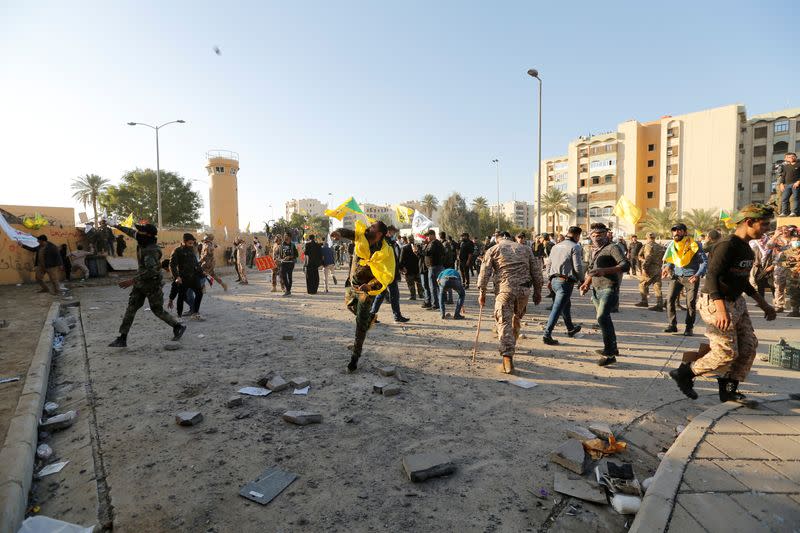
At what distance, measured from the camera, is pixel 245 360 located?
5703mm

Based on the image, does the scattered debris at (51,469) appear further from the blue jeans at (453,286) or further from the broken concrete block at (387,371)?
the blue jeans at (453,286)

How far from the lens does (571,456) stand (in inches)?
115

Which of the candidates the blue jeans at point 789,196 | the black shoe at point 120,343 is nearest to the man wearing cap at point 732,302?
the black shoe at point 120,343

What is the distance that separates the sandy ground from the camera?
8.14 ft

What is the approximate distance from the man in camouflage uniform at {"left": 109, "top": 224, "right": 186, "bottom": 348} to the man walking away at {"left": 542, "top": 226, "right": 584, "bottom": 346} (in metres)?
6.15

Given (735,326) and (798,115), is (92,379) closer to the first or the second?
(735,326)

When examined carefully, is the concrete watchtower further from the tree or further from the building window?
the building window

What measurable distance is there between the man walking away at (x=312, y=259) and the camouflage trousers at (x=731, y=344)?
9.68 metres

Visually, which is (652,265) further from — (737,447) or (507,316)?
(737,447)

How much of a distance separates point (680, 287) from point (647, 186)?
59046mm

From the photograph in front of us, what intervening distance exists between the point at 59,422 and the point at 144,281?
3.08 m

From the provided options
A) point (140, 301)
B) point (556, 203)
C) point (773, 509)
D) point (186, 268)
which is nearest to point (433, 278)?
point (186, 268)

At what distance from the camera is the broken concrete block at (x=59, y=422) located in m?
3.66

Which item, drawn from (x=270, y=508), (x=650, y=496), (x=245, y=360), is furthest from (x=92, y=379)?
(x=650, y=496)
